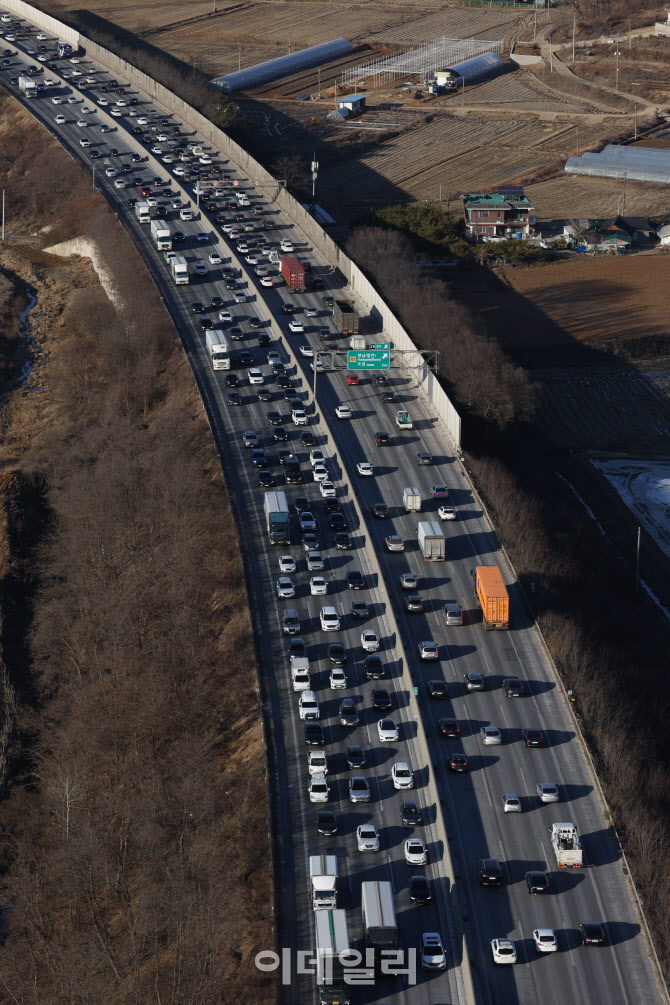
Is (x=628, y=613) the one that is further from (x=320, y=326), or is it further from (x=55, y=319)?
(x=55, y=319)

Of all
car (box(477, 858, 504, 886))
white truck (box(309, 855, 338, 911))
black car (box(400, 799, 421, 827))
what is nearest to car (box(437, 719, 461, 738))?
black car (box(400, 799, 421, 827))

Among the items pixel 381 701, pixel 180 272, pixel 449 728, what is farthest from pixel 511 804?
pixel 180 272

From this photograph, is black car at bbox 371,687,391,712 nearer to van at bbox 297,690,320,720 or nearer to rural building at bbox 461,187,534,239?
van at bbox 297,690,320,720

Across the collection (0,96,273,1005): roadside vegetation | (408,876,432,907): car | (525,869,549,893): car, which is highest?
(408,876,432,907): car

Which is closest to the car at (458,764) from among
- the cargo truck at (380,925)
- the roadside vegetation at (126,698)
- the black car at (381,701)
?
the black car at (381,701)

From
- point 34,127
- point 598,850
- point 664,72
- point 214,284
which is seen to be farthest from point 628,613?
point 664,72
